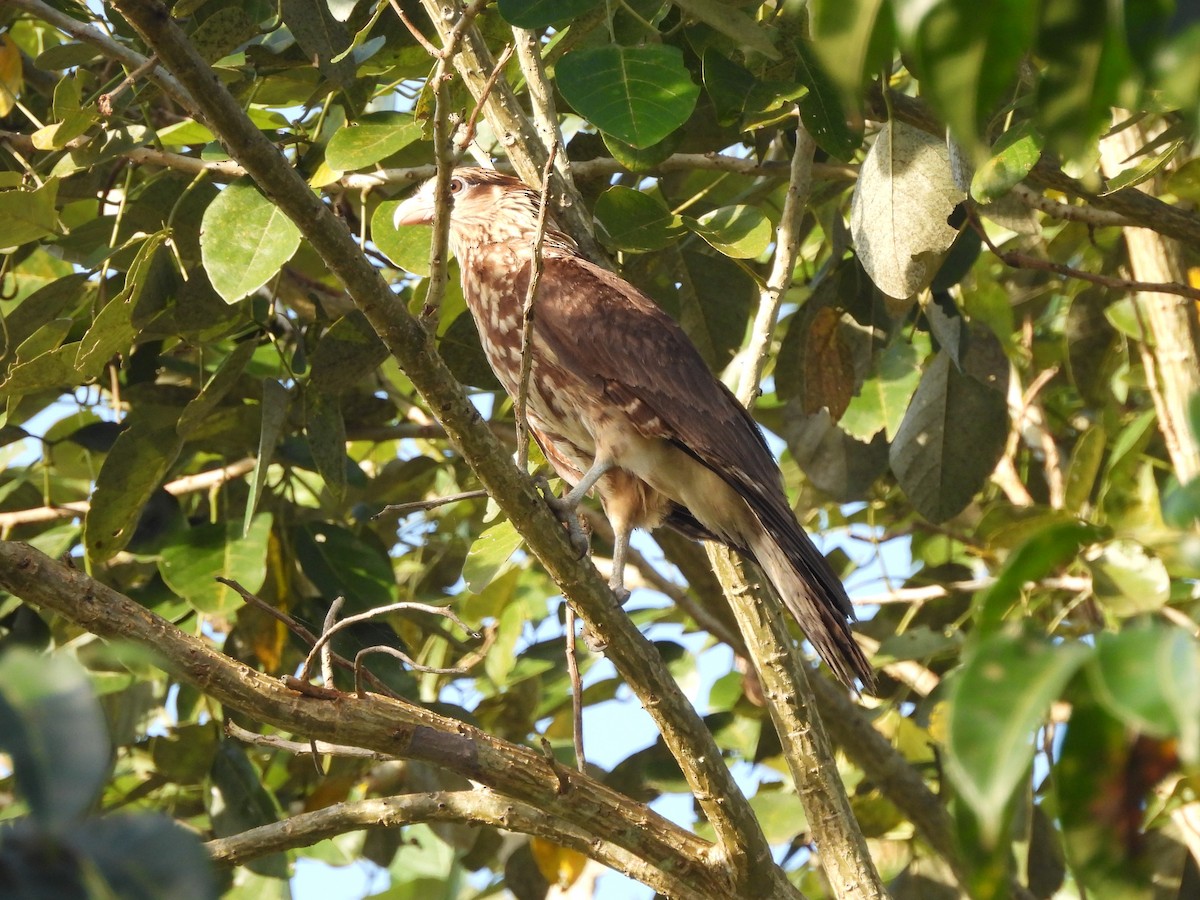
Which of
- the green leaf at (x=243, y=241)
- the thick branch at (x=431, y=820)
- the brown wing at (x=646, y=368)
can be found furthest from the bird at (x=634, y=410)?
the thick branch at (x=431, y=820)

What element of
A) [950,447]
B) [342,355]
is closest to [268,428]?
[342,355]

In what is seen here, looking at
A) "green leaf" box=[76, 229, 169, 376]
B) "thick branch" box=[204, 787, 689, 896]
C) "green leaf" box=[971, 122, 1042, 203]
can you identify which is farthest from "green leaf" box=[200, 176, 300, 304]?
"green leaf" box=[971, 122, 1042, 203]

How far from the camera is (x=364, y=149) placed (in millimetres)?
2910

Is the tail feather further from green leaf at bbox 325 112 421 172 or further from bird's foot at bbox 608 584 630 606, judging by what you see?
green leaf at bbox 325 112 421 172

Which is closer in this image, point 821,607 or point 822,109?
point 822,109

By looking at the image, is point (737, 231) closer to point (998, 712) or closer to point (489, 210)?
point (489, 210)

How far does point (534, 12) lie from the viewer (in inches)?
94.7

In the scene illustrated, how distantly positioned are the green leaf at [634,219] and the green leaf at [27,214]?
1188mm

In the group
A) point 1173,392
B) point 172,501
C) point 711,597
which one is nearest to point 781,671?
point 711,597

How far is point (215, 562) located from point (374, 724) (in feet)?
3.92

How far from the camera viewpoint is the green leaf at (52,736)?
75 centimetres

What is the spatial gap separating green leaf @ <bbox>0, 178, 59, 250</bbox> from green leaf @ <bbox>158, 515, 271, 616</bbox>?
0.85 meters

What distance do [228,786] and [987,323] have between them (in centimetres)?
246

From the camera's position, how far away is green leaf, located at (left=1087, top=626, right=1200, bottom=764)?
2.41ft
